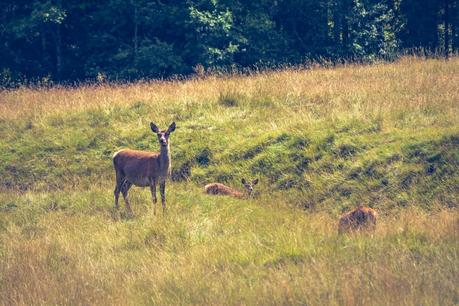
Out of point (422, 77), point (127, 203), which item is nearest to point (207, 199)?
point (127, 203)

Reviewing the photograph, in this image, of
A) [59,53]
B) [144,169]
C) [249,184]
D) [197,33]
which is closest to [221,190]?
[249,184]

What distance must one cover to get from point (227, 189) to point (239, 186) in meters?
0.78

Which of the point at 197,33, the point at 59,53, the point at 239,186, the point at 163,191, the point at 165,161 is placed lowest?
the point at 239,186

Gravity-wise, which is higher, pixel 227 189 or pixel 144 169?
pixel 144 169

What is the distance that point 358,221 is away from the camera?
10555mm

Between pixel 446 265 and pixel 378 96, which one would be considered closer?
pixel 446 265

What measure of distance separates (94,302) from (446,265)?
3980mm

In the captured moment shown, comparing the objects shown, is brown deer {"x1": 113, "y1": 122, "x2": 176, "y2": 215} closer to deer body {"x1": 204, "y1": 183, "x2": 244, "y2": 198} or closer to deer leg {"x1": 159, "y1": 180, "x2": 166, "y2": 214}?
deer leg {"x1": 159, "y1": 180, "x2": 166, "y2": 214}

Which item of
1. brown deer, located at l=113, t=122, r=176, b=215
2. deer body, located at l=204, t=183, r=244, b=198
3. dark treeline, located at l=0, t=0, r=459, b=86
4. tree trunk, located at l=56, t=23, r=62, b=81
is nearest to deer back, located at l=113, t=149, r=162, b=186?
brown deer, located at l=113, t=122, r=176, b=215

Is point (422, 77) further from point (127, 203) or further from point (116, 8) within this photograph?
point (116, 8)

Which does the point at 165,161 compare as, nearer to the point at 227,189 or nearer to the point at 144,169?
the point at 144,169

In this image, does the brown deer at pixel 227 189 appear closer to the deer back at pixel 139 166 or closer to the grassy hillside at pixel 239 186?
the grassy hillside at pixel 239 186

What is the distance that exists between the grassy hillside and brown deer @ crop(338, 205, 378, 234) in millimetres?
187

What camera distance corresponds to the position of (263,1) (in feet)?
111
